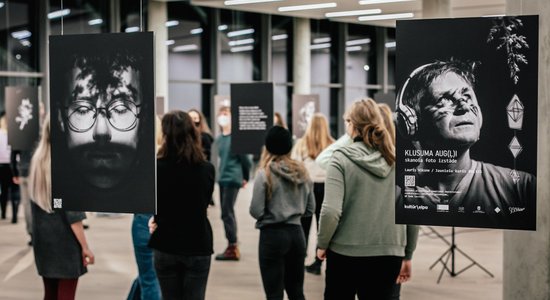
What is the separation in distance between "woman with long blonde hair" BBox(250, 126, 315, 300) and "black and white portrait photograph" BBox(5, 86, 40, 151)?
533cm

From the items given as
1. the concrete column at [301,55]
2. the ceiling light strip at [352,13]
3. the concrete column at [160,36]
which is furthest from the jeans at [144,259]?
the concrete column at [301,55]

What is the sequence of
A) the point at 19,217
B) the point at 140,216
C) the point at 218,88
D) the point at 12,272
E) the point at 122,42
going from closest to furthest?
the point at 122,42 → the point at 140,216 → the point at 12,272 → the point at 19,217 → the point at 218,88

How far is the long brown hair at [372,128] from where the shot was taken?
4027 millimetres

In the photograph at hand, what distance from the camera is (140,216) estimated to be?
5234mm

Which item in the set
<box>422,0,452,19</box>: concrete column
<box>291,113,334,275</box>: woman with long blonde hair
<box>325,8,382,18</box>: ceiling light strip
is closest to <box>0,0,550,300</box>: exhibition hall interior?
<box>291,113,334,275</box>: woman with long blonde hair

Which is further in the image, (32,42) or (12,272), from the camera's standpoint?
(32,42)

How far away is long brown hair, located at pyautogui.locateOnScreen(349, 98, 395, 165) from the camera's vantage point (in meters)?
4.03

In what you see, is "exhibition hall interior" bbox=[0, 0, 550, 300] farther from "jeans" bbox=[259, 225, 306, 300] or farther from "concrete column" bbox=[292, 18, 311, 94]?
"concrete column" bbox=[292, 18, 311, 94]

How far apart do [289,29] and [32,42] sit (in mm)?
7486

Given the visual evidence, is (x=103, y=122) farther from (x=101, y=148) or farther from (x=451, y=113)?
(x=451, y=113)

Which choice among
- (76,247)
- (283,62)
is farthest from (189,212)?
(283,62)

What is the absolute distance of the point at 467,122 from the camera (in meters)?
3.46

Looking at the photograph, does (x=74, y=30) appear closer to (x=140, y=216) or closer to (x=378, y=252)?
(x=140, y=216)

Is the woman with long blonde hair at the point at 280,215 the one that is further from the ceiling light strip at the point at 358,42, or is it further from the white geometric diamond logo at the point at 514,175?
the ceiling light strip at the point at 358,42
